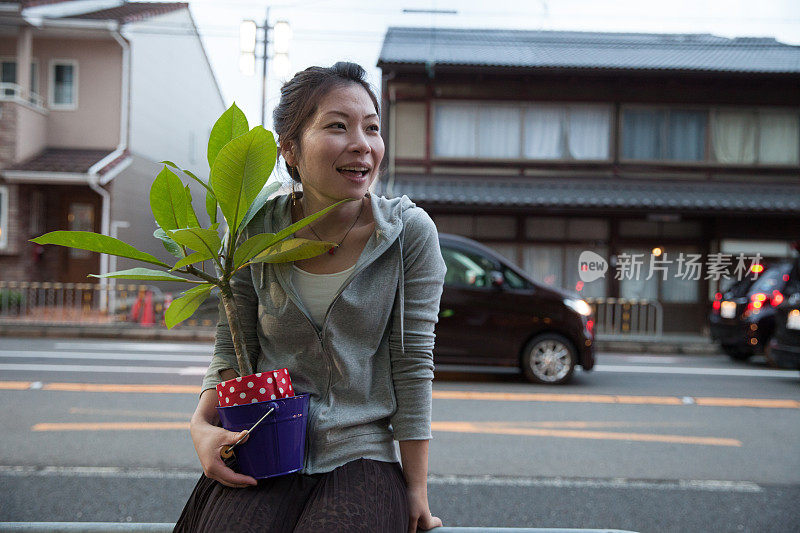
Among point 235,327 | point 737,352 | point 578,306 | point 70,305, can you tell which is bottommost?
point 737,352

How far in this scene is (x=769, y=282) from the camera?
21.8 ft

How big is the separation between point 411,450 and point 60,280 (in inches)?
458

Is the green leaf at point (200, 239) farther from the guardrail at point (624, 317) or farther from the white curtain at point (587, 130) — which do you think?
the white curtain at point (587, 130)

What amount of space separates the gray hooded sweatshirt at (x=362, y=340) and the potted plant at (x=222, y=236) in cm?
15

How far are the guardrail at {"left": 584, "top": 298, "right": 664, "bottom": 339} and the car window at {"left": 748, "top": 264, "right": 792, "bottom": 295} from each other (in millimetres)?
3541

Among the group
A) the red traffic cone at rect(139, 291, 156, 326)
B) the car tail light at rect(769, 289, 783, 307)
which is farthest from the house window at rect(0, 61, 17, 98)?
the car tail light at rect(769, 289, 783, 307)

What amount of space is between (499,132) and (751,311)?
246 inches

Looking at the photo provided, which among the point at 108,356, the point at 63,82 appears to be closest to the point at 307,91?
the point at 108,356

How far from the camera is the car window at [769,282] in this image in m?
5.91

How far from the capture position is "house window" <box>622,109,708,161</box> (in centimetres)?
997

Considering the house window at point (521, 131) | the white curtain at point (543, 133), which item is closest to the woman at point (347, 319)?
the house window at point (521, 131)

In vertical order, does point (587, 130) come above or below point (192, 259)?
above

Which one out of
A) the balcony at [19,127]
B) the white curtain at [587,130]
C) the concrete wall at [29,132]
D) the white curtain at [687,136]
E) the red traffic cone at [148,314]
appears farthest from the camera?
the white curtain at [587,130]

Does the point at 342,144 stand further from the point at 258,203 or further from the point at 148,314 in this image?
the point at 148,314
